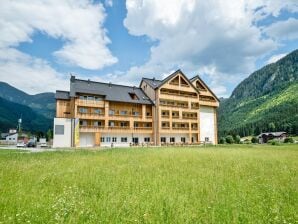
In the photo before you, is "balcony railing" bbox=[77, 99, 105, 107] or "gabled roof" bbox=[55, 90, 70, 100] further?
"gabled roof" bbox=[55, 90, 70, 100]

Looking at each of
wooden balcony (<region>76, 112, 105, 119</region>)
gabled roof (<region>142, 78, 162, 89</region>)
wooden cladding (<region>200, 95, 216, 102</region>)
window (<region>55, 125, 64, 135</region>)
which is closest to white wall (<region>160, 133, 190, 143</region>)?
wooden cladding (<region>200, 95, 216, 102</region>)

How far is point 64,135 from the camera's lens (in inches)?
1843

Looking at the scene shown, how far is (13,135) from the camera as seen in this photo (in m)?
142

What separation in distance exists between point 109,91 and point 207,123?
28.3m

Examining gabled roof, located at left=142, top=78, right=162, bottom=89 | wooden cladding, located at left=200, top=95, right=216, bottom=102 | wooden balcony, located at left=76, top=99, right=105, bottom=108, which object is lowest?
wooden balcony, located at left=76, top=99, right=105, bottom=108

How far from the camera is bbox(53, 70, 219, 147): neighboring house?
4944cm

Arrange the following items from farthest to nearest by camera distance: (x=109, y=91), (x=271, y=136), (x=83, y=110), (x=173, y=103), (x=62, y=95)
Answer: (x=271, y=136)
(x=173, y=103)
(x=109, y=91)
(x=62, y=95)
(x=83, y=110)

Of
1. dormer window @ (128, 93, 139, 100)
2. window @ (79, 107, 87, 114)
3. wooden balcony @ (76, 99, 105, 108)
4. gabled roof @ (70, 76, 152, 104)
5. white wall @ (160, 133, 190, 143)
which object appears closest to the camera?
wooden balcony @ (76, 99, 105, 108)

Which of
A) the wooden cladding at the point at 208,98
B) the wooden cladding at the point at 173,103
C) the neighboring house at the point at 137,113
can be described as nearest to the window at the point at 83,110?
the neighboring house at the point at 137,113

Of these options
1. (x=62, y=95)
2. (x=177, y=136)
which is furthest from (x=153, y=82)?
(x=62, y=95)

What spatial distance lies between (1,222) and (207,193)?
5.11 m

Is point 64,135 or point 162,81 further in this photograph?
point 162,81

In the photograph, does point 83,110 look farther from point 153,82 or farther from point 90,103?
point 153,82

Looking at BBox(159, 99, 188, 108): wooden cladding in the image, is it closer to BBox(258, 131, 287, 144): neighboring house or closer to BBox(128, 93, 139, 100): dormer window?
BBox(128, 93, 139, 100): dormer window
